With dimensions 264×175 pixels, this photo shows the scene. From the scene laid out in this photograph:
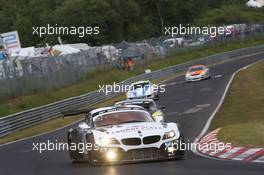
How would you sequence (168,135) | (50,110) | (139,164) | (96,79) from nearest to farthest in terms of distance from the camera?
(139,164)
(168,135)
(50,110)
(96,79)

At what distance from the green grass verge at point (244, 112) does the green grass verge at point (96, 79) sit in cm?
1025

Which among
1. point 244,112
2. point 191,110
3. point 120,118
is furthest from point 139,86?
point 120,118

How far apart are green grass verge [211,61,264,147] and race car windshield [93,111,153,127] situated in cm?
209

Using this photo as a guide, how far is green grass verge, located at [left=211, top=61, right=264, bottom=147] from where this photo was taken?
15855 millimetres

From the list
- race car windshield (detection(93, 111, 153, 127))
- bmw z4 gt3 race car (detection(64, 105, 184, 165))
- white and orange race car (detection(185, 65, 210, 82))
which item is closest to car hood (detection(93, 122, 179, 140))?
bmw z4 gt3 race car (detection(64, 105, 184, 165))

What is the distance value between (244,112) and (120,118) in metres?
11.3

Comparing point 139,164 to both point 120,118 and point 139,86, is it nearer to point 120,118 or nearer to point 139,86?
point 120,118

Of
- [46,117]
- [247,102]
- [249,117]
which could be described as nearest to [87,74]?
[46,117]

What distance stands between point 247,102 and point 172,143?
635 inches

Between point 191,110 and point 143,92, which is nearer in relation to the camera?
point 191,110

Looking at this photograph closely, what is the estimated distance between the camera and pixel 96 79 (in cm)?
5109

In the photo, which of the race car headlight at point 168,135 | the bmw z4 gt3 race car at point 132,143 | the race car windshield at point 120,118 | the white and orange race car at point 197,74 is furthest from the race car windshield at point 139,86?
the race car headlight at point 168,135

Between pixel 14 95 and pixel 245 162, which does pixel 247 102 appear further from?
pixel 245 162

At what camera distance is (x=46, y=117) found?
112ft
